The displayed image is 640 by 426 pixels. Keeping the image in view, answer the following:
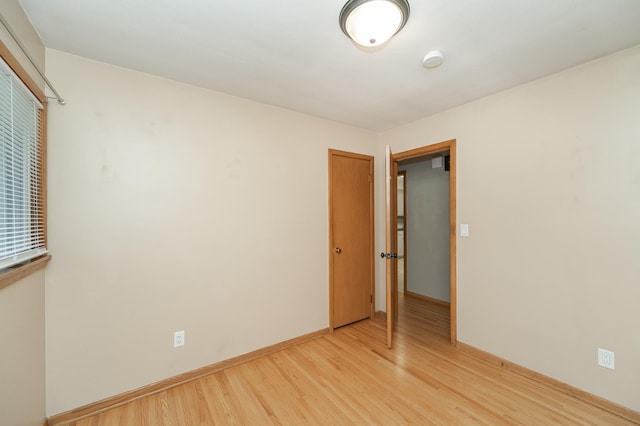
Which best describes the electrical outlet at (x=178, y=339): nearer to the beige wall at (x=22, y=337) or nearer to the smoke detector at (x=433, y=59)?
the beige wall at (x=22, y=337)

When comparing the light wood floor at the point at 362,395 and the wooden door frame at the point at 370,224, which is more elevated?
the wooden door frame at the point at 370,224

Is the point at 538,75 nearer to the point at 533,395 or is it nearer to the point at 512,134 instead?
the point at 512,134

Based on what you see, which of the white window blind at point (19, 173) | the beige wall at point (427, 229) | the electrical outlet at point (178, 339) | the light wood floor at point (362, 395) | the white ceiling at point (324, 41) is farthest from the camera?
the beige wall at point (427, 229)

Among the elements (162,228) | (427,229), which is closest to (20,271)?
(162,228)

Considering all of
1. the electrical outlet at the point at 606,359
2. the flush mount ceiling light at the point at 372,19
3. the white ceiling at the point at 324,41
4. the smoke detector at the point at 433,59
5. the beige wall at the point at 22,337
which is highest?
the white ceiling at the point at 324,41

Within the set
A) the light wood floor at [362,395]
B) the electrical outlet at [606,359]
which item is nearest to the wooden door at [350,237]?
the light wood floor at [362,395]

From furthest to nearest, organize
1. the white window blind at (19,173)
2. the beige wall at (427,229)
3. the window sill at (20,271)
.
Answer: the beige wall at (427,229) → the white window blind at (19,173) → the window sill at (20,271)

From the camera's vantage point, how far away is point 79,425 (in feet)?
5.46

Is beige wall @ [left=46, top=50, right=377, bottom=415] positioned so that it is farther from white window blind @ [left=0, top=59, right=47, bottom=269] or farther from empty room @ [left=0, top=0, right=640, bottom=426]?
white window blind @ [left=0, top=59, right=47, bottom=269]

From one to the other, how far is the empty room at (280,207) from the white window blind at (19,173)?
0.01m

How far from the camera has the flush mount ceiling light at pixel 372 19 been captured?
1.29m

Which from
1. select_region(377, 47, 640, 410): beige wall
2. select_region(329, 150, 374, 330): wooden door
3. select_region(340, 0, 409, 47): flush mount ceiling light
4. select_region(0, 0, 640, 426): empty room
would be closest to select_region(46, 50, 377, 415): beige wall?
select_region(0, 0, 640, 426): empty room

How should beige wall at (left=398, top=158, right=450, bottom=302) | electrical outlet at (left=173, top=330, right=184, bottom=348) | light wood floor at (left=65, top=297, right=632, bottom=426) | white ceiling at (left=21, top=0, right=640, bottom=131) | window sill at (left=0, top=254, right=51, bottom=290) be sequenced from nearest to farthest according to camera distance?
window sill at (left=0, top=254, right=51, bottom=290) < white ceiling at (left=21, top=0, right=640, bottom=131) < light wood floor at (left=65, top=297, right=632, bottom=426) < electrical outlet at (left=173, top=330, right=184, bottom=348) < beige wall at (left=398, top=158, right=450, bottom=302)

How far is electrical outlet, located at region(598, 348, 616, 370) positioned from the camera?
179 cm
